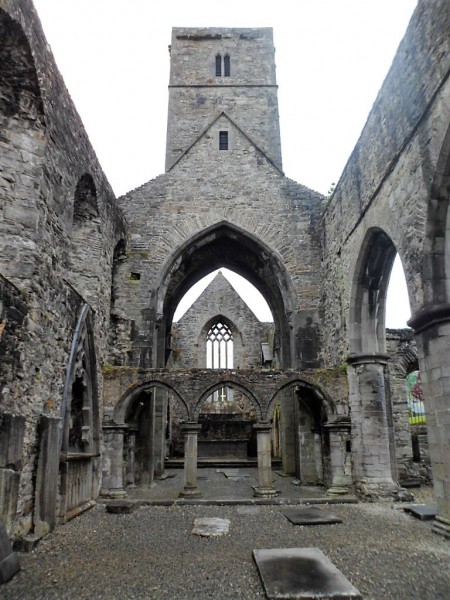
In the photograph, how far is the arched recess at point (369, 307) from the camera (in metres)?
9.73

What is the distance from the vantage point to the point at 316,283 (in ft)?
40.1

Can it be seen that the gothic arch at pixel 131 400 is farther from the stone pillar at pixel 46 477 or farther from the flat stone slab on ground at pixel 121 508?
the stone pillar at pixel 46 477

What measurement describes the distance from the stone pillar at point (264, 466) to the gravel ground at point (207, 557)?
5.67 feet

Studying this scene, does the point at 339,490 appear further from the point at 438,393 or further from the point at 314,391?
the point at 438,393

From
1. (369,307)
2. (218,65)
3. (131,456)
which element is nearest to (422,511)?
(369,307)

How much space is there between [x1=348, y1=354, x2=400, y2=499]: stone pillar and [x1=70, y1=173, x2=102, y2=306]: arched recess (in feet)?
19.0

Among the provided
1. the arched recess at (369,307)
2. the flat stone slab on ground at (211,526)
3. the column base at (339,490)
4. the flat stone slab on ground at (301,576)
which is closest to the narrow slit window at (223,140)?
the arched recess at (369,307)

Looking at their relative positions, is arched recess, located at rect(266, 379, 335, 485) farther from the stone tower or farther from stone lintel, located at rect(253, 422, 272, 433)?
the stone tower

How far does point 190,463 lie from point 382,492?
385 centimetres

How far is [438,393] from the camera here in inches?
239

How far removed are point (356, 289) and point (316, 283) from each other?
2371mm

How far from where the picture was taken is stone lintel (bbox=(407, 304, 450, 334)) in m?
6.01

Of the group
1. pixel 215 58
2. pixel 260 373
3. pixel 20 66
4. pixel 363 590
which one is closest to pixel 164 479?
pixel 260 373

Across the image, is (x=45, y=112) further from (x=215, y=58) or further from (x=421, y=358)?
(x=215, y=58)
